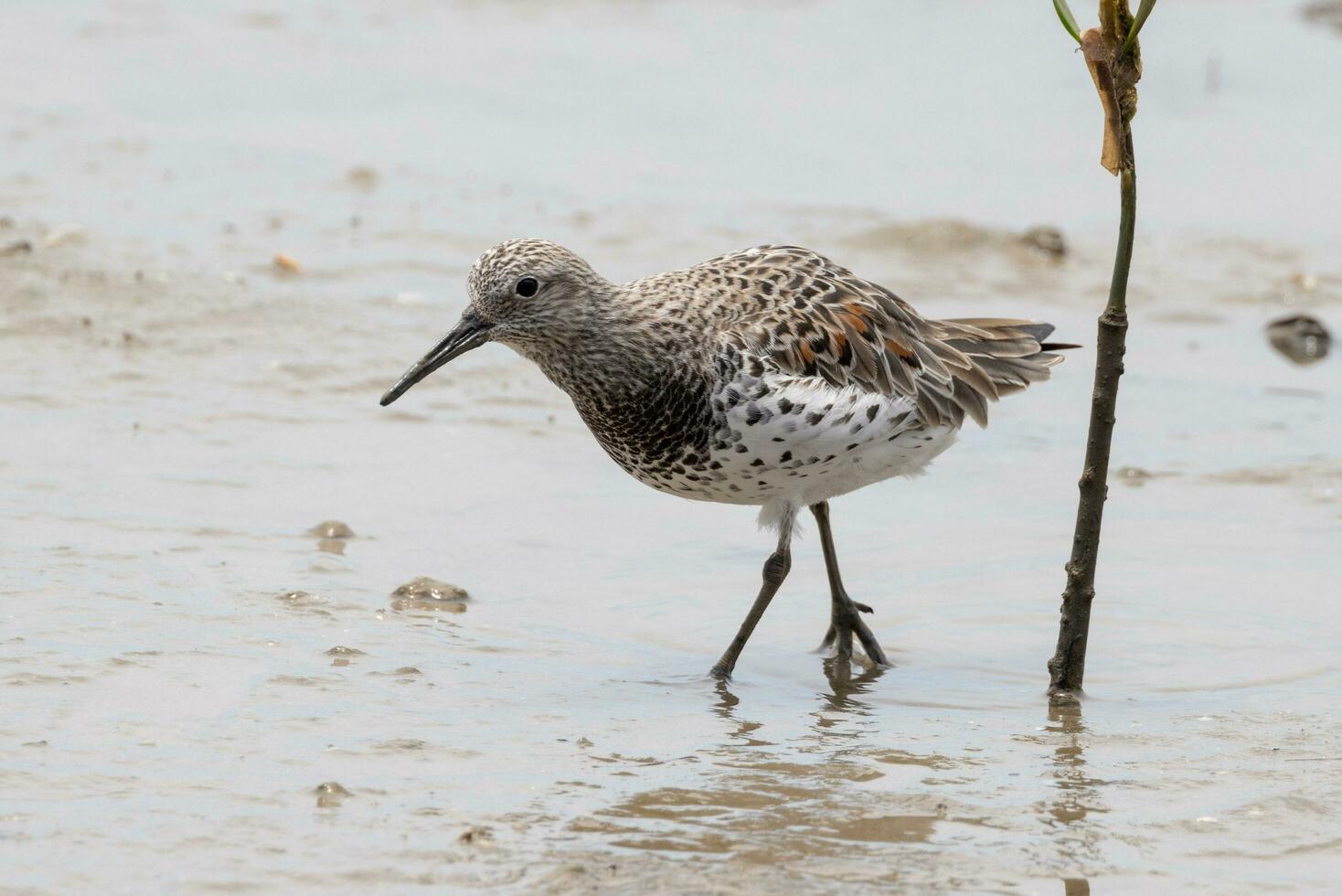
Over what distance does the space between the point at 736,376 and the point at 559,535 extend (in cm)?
217

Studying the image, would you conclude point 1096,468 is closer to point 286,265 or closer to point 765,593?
point 765,593

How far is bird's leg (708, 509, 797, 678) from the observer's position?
7992 mm

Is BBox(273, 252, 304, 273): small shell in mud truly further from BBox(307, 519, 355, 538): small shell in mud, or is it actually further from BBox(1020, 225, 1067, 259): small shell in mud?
BBox(1020, 225, 1067, 259): small shell in mud

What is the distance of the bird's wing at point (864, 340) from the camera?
8.11m

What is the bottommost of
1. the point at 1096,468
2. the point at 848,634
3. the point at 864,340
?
the point at 848,634

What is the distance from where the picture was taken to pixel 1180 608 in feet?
29.4

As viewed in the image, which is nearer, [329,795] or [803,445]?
[329,795]

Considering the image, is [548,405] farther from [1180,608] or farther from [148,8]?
[148,8]

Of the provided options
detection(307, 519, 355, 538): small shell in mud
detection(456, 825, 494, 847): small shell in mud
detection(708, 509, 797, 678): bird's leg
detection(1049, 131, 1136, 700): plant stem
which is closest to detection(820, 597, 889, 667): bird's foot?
detection(708, 509, 797, 678): bird's leg

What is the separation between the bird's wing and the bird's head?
0.69m

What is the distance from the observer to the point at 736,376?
782cm

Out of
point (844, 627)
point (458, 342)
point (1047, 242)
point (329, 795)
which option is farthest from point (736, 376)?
point (1047, 242)

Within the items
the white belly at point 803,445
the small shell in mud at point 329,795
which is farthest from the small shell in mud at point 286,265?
the small shell in mud at point 329,795

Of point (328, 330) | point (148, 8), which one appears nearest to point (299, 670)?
point (328, 330)
